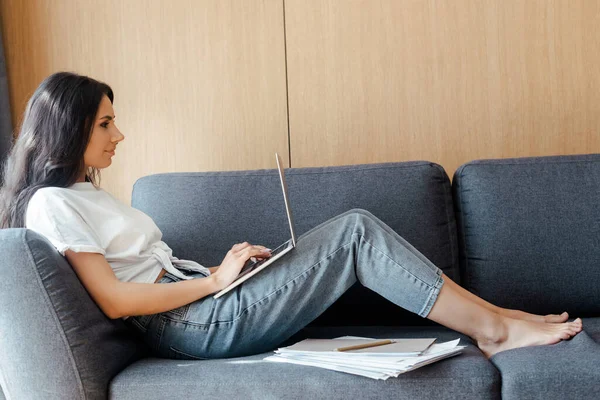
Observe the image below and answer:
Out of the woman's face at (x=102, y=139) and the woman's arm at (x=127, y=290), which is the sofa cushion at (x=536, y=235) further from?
the woman's face at (x=102, y=139)

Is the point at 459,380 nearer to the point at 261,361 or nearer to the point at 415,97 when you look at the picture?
the point at 261,361

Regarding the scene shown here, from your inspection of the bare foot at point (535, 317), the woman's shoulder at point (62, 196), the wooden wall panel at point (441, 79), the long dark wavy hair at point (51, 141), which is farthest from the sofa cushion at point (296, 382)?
the wooden wall panel at point (441, 79)

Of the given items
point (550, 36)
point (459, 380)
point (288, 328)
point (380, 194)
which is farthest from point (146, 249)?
point (550, 36)

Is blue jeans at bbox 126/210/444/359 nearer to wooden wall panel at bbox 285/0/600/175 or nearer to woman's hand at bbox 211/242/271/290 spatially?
woman's hand at bbox 211/242/271/290

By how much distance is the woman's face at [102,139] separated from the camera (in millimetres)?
1880

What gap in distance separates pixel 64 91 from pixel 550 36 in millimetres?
1646

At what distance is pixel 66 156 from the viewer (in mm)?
1830

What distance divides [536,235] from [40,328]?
137 cm

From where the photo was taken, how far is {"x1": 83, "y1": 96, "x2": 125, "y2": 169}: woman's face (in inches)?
74.0

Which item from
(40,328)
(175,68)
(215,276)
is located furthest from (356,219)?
(175,68)

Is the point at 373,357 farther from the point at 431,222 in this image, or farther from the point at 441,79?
the point at 441,79

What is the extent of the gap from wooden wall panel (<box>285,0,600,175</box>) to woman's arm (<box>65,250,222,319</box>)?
101 cm

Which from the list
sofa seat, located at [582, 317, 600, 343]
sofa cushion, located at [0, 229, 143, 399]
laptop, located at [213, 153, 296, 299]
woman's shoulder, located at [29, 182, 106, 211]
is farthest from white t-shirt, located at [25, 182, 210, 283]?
sofa seat, located at [582, 317, 600, 343]

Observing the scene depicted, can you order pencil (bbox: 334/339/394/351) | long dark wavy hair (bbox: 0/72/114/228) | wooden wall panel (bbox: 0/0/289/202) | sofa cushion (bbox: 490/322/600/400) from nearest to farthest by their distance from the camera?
1. sofa cushion (bbox: 490/322/600/400)
2. pencil (bbox: 334/339/394/351)
3. long dark wavy hair (bbox: 0/72/114/228)
4. wooden wall panel (bbox: 0/0/289/202)
